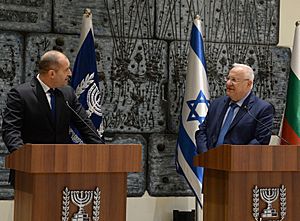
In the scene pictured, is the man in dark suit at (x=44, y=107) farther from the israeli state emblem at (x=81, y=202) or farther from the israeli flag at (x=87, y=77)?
the israeli flag at (x=87, y=77)

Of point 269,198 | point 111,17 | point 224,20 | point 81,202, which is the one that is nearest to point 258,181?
point 269,198

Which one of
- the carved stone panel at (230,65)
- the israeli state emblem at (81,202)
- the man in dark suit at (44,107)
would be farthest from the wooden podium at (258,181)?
the carved stone panel at (230,65)

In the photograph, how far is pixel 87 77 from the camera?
220 inches

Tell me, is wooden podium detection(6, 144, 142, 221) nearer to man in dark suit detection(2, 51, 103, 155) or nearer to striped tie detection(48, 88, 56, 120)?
man in dark suit detection(2, 51, 103, 155)

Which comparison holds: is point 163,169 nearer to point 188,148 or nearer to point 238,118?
point 188,148

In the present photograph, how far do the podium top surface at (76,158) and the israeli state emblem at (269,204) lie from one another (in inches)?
32.6

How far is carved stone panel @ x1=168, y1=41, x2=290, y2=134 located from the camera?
627 centimetres

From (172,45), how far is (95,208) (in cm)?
279

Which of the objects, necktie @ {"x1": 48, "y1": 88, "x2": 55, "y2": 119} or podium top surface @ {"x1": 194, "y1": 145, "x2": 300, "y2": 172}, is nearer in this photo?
podium top surface @ {"x1": 194, "y1": 145, "x2": 300, "y2": 172}

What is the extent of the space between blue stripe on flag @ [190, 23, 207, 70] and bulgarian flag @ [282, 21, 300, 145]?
841 mm

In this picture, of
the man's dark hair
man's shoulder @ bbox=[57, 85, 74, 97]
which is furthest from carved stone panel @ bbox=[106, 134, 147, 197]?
the man's dark hair

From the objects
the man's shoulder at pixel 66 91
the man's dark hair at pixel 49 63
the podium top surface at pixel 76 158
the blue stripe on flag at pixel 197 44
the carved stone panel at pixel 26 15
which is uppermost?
the carved stone panel at pixel 26 15

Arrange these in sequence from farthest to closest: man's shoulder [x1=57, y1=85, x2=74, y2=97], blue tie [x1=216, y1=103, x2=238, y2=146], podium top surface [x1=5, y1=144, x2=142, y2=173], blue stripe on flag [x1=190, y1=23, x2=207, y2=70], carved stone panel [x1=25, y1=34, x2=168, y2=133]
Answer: carved stone panel [x1=25, y1=34, x2=168, y2=133] → blue stripe on flag [x1=190, y1=23, x2=207, y2=70] → blue tie [x1=216, y1=103, x2=238, y2=146] → man's shoulder [x1=57, y1=85, x2=74, y2=97] → podium top surface [x1=5, y1=144, x2=142, y2=173]

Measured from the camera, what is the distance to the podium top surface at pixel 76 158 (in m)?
3.71
